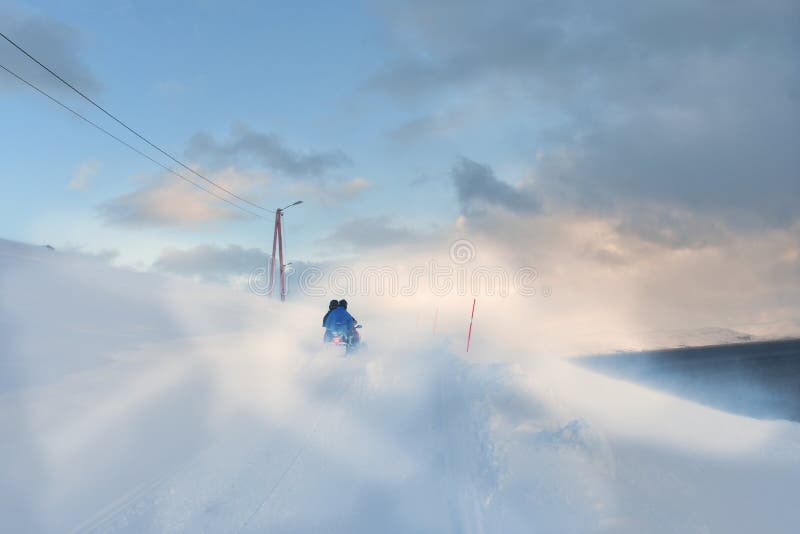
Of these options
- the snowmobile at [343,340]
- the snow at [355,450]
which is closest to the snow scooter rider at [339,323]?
the snowmobile at [343,340]

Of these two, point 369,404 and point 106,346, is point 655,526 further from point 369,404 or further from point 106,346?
point 106,346

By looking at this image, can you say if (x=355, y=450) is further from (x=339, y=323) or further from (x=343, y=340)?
(x=339, y=323)

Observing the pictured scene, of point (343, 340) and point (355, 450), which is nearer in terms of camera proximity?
point (355, 450)

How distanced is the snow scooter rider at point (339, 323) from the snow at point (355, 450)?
3.56m

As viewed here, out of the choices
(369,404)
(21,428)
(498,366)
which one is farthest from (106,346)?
(498,366)

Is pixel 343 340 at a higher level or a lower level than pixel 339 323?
lower

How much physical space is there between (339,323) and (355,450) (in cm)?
969

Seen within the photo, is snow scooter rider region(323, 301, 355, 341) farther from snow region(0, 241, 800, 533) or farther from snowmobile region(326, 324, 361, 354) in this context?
snow region(0, 241, 800, 533)

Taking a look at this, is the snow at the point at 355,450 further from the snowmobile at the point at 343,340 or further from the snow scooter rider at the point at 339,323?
the snow scooter rider at the point at 339,323

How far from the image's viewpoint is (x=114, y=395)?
32.1 ft

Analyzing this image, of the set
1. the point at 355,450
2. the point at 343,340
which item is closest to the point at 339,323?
the point at 343,340

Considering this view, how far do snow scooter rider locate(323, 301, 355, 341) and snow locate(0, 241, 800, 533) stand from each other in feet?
11.7

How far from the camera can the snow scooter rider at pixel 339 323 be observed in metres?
17.3

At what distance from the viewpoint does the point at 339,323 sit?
17.3m
